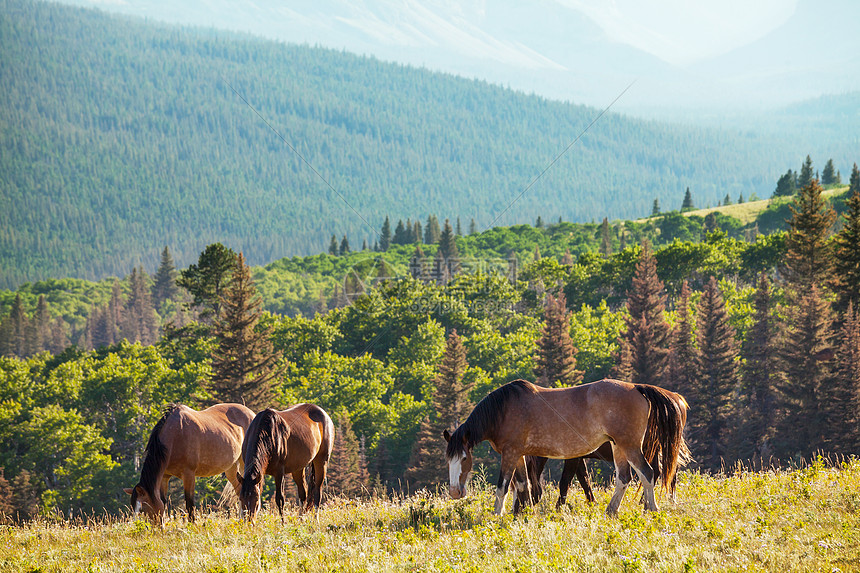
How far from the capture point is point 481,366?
102 metres

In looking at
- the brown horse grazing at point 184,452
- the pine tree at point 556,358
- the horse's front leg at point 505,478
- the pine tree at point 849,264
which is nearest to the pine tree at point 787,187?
the pine tree at point 849,264

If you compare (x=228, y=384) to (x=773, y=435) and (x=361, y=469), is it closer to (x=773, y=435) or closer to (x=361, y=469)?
(x=361, y=469)

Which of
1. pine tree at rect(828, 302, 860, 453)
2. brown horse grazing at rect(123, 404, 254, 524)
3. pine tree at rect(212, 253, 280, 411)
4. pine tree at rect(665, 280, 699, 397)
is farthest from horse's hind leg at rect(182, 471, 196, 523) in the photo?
pine tree at rect(665, 280, 699, 397)

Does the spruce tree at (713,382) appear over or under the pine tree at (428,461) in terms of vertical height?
over

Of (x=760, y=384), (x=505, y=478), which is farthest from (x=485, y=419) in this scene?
(x=760, y=384)

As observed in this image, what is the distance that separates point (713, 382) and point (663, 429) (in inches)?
2520

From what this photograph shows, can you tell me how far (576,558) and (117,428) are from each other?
8767 cm

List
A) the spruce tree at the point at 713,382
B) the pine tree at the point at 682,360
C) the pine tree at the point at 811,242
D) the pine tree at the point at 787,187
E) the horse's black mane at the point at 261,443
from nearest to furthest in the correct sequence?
the horse's black mane at the point at 261,443 → the spruce tree at the point at 713,382 → the pine tree at the point at 682,360 → the pine tree at the point at 811,242 → the pine tree at the point at 787,187

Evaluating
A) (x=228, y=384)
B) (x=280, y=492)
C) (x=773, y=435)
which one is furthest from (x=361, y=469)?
(x=280, y=492)

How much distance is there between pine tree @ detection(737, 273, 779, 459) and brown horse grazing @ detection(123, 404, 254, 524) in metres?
59.6

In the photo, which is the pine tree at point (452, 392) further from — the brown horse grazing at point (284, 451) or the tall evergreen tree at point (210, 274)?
the brown horse grazing at point (284, 451)

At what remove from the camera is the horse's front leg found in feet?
44.9

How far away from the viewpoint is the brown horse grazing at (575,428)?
13453mm

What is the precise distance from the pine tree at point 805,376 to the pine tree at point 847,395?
2.09 metres
